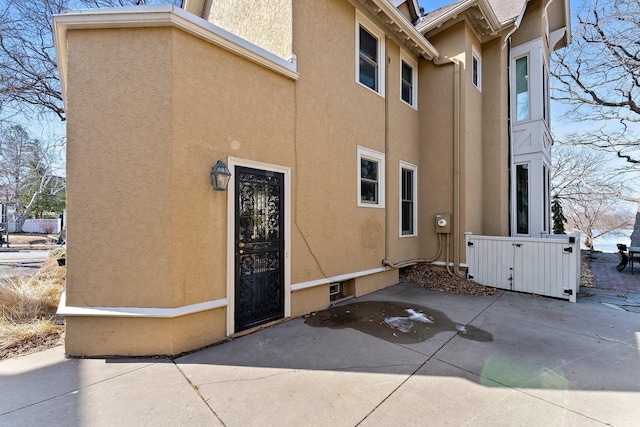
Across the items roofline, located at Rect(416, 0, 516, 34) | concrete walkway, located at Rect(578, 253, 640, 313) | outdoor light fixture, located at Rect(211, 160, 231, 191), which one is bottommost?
concrete walkway, located at Rect(578, 253, 640, 313)

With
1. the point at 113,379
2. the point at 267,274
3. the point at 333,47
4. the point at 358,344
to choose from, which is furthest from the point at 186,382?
the point at 333,47

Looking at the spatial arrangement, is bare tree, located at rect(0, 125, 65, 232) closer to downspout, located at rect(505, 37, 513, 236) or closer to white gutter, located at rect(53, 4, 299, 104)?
white gutter, located at rect(53, 4, 299, 104)


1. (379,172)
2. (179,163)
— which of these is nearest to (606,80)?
(379,172)

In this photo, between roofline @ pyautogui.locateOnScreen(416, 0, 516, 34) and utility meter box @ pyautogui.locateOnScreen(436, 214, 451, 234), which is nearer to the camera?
roofline @ pyautogui.locateOnScreen(416, 0, 516, 34)

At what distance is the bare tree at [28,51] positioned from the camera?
973 centimetres

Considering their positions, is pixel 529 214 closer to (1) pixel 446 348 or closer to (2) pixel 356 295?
(2) pixel 356 295

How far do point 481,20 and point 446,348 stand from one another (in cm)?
Answer: 857

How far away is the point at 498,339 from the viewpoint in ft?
13.5

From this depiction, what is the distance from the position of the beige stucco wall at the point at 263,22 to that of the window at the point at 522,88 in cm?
764

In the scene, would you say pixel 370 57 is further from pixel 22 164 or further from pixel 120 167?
pixel 22 164

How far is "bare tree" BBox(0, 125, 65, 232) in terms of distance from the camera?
22594mm

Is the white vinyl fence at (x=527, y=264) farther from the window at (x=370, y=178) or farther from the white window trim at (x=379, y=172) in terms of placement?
the window at (x=370, y=178)

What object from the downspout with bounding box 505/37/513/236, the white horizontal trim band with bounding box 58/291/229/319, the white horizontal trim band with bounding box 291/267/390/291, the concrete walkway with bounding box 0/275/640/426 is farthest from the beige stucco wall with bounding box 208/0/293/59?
the downspout with bounding box 505/37/513/236

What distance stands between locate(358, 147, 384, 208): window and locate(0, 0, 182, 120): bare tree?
11.2 m
